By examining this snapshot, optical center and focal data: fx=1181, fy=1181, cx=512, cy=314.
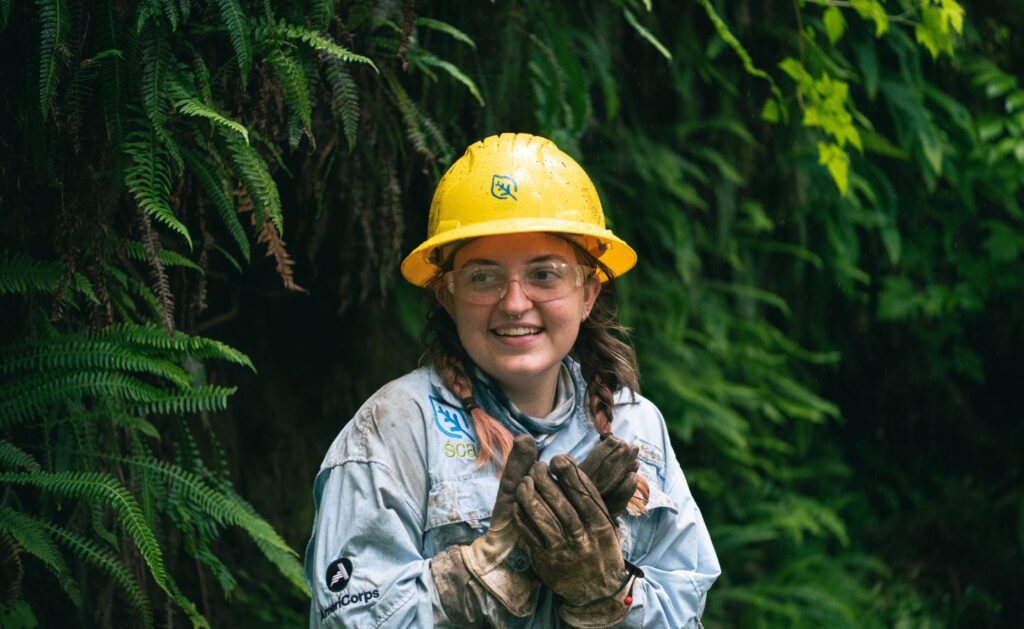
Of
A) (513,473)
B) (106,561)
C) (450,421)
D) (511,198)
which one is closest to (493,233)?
(511,198)

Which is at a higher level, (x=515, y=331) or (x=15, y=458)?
(x=515, y=331)

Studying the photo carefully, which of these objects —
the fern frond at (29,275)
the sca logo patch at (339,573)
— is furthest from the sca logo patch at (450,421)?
the fern frond at (29,275)

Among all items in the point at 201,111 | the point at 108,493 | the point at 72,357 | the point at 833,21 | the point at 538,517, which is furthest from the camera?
the point at 833,21

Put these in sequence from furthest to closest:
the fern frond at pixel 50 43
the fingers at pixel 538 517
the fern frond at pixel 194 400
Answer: the fern frond at pixel 194 400, the fern frond at pixel 50 43, the fingers at pixel 538 517

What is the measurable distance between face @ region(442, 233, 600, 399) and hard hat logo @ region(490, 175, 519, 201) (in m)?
0.09

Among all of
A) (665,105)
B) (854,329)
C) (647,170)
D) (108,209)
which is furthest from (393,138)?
(854,329)

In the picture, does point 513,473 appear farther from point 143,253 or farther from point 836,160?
point 836,160

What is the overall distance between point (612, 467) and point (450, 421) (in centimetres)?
39

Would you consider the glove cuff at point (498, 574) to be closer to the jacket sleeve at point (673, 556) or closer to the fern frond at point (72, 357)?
the jacket sleeve at point (673, 556)

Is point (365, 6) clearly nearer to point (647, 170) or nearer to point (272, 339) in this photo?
point (272, 339)

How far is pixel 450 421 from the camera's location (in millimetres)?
2584

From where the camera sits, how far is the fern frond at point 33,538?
9.44 feet

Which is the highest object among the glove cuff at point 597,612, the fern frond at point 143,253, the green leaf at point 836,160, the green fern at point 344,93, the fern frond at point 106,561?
the green fern at point 344,93

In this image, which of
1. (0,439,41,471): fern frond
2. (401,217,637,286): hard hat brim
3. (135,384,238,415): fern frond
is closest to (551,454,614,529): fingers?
(401,217,637,286): hard hat brim
